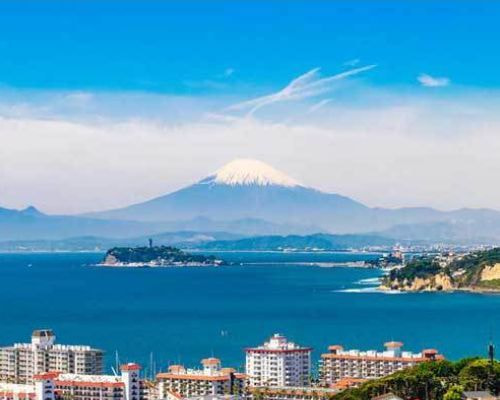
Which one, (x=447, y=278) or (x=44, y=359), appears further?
(x=447, y=278)

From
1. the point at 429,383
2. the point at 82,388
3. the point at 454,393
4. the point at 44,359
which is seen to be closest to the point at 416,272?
the point at 44,359

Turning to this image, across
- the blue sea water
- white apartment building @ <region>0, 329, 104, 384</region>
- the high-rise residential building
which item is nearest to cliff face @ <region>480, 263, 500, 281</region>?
the blue sea water

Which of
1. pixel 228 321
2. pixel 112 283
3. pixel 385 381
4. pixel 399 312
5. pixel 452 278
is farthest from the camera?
pixel 112 283

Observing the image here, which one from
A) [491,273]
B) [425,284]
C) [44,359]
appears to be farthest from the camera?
[425,284]

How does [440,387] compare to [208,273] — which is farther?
[208,273]

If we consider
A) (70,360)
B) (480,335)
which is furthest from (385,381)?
(480,335)

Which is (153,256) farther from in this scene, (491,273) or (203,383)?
(203,383)

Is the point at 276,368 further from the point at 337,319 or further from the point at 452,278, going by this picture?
the point at 452,278

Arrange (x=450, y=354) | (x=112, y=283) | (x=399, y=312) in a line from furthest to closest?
(x=112, y=283) → (x=399, y=312) → (x=450, y=354)
